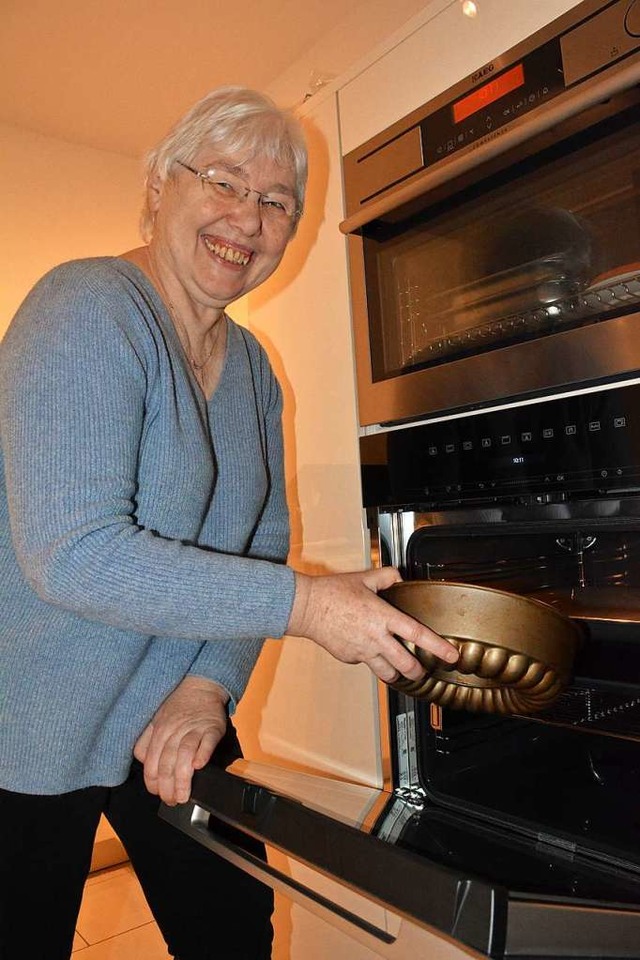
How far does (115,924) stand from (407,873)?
169 cm

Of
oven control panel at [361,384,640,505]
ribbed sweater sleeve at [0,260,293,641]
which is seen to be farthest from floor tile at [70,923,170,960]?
ribbed sweater sleeve at [0,260,293,641]

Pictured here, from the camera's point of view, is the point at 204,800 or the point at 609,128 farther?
the point at 609,128

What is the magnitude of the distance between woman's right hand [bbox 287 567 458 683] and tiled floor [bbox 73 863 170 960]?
1.44 meters

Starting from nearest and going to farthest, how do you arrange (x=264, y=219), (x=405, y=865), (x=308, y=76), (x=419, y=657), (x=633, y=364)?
(x=405, y=865) → (x=419, y=657) → (x=633, y=364) → (x=264, y=219) → (x=308, y=76)

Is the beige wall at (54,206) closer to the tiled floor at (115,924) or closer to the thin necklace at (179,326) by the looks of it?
the thin necklace at (179,326)

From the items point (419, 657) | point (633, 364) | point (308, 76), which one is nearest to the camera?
point (419, 657)

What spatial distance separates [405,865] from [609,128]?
77 centimetres

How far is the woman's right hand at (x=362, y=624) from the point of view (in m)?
0.64

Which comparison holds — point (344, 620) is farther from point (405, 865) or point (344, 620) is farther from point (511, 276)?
point (511, 276)

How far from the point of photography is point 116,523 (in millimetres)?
699

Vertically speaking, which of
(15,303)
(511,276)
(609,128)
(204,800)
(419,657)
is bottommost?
(204,800)

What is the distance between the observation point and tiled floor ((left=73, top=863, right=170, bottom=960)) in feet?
5.81

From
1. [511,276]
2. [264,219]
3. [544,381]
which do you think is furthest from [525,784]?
[264,219]

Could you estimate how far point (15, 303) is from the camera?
7.10 ft
